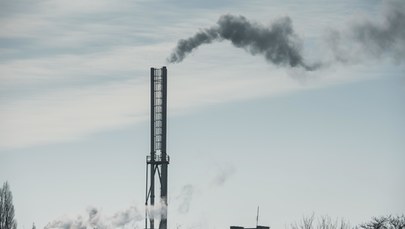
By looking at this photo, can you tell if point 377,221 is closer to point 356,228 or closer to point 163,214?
point 356,228

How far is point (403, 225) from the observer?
10244 cm

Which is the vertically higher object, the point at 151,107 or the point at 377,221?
the point at 151,107

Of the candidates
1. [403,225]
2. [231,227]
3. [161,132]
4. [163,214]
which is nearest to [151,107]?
[161,132]

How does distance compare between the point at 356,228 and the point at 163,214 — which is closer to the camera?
the point at 163,214

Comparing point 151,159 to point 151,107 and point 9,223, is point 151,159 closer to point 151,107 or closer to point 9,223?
point 151,107

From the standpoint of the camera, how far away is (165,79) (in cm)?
9725

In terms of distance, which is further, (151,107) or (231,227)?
(231,227)

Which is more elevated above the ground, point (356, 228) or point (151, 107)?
point (151, 107)

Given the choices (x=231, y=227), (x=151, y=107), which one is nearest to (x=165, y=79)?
(x=151, y=107)

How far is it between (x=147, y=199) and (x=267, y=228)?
1577 centimetres

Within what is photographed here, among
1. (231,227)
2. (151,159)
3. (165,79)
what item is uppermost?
(165,79)

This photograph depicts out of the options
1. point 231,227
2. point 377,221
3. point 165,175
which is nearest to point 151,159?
point 165,175

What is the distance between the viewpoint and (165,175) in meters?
98.1

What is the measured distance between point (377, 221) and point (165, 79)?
24357 millimetres
